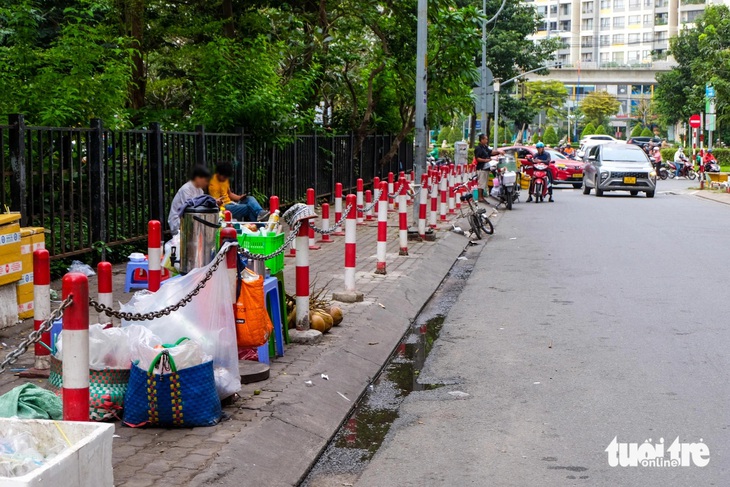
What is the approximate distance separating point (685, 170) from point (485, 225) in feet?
121

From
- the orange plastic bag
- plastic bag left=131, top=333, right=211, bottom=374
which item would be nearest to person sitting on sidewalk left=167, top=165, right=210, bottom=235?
the orange plastic bag

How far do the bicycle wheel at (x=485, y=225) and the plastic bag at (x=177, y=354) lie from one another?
46.2ft

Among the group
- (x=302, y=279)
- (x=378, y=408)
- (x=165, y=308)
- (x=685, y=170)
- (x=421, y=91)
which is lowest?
(x=378, y=408)

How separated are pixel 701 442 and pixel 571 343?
10.3ft

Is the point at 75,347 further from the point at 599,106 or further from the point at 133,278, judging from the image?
the point at 599,106

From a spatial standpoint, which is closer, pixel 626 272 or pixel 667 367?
pixel 667 367

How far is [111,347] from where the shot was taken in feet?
19.3

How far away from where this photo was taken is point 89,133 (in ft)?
40.1

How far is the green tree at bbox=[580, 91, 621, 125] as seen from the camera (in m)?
119

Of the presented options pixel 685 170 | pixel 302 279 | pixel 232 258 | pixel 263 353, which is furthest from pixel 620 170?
pixel 232 258

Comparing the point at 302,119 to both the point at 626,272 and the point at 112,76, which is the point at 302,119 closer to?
the point at 112,76

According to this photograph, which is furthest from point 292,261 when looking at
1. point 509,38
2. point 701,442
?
point 509,38

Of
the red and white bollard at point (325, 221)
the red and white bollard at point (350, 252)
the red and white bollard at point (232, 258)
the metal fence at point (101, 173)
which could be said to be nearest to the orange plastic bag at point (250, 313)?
the red and white bollard at point (232, 258)

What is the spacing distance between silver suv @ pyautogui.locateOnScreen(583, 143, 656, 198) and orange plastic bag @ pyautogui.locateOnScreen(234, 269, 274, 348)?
90.5ft
